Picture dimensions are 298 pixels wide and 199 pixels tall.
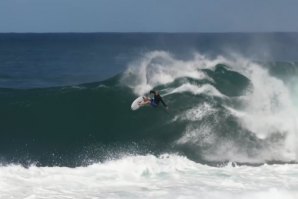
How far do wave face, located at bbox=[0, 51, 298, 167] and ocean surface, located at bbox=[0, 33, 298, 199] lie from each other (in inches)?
1.6

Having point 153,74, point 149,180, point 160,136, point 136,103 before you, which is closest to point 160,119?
point 136,103

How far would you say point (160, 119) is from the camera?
23969 millimetres

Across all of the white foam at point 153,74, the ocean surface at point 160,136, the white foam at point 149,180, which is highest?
the white foam at point 153,74

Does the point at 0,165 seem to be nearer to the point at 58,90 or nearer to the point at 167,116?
the point at 167,116

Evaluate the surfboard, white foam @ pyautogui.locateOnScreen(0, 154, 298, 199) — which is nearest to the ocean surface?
white foam @ pyautogui.locateOnScreen(0, 154, 298, 199)

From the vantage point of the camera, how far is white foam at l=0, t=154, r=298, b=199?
603 inches

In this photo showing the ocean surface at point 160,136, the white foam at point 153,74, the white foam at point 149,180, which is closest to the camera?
the white foam at point 149,180

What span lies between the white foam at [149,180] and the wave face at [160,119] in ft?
4.16

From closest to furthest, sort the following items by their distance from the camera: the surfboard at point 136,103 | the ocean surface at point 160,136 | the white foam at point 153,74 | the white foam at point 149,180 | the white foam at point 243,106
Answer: the white foam at point 149,180 → the ocean surface at point 160,136 → the white foam at point 243,106 → the surfboard at point 136,103 → the white foam at point 153,74

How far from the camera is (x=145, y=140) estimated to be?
72.5ft

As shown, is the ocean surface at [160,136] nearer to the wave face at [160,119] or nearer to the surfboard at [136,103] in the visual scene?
the wave face at [160,119]

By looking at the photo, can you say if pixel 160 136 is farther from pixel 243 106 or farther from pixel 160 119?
pixel 243 106

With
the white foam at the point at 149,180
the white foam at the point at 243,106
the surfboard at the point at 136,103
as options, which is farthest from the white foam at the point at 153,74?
the white foam at the point at 149,180

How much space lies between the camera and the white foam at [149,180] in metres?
15.3
